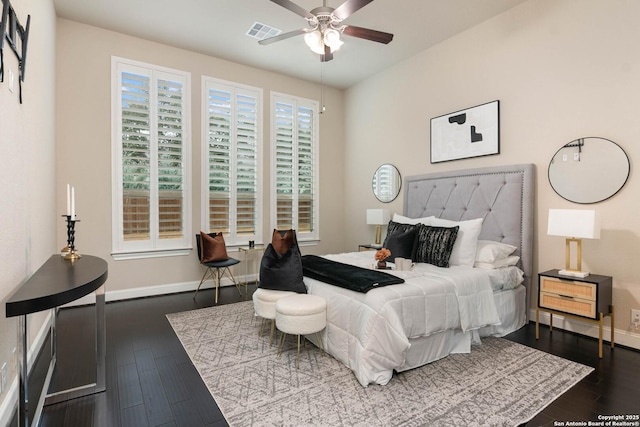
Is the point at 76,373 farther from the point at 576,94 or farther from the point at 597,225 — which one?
the point at 576,94

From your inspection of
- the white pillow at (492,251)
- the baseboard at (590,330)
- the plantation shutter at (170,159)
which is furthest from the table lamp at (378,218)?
the plantation shutter at (170,159)

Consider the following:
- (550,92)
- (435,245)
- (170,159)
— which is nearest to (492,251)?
(435,245)

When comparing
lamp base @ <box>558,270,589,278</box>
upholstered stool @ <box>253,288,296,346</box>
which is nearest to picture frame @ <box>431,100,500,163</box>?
lamp base @ <box>558,270,589,278</box>

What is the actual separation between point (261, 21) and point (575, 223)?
3953mm

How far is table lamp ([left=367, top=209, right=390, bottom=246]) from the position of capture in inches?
203

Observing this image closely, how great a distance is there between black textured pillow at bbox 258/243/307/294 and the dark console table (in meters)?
1.24

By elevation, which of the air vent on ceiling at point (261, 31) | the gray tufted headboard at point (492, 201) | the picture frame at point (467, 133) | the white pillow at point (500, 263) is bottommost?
the white pillow at point (500, 263)

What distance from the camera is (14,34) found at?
78.7 inches

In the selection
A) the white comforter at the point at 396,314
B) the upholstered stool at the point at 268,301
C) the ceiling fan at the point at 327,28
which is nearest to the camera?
the white comforter at the point at 396,314

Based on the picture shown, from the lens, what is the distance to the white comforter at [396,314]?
233 centimetres

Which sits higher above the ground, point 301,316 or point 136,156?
point 136,156

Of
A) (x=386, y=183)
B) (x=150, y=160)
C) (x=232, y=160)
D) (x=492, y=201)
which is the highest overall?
(x=232, y=160)

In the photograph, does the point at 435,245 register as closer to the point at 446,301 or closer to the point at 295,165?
the point at 446,301

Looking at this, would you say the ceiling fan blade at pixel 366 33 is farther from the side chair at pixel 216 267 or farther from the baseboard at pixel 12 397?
the baseboard at pixel 12 397
